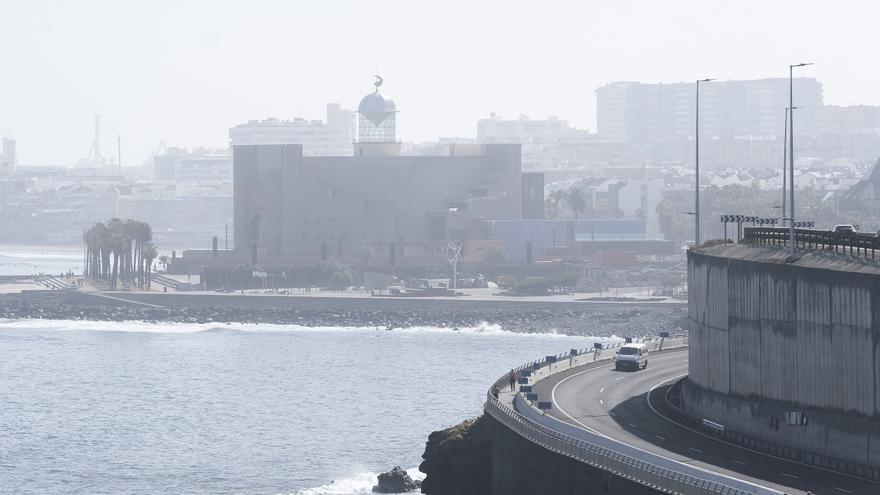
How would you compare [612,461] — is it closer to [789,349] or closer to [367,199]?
[789,349]

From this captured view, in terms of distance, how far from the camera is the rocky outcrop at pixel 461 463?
51281 mm

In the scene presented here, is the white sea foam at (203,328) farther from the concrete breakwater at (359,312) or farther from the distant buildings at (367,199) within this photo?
the distant buildings at (367,199)

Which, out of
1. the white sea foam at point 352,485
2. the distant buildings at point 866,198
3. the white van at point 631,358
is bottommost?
the white sea foam at point 352,485

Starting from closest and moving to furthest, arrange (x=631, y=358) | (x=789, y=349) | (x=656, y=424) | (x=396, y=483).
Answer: (x=789, y=349)
(x=656, y=424)
(x=631, y=358)
(x=396, y=483)

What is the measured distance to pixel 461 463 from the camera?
170 ft

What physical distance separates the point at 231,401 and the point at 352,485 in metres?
26.2

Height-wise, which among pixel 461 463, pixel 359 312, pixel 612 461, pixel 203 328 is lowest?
pixel 203 328

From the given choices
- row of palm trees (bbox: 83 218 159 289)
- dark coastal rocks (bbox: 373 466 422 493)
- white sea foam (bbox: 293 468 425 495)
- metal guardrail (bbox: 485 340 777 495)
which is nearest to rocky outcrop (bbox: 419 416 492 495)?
metal guardrail (bbox: 485 340 777 495)

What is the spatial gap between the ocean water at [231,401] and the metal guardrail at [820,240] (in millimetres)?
16811

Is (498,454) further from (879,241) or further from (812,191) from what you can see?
(812,191)

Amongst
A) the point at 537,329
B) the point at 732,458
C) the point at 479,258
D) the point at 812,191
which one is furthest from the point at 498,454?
the point at 812,191

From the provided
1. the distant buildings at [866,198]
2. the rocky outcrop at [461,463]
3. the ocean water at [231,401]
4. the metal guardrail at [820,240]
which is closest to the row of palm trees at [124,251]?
the ocean water at [231,401]

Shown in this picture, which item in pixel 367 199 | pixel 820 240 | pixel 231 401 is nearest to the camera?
pixel 820 240

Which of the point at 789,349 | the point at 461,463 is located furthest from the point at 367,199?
the point at 789,349
